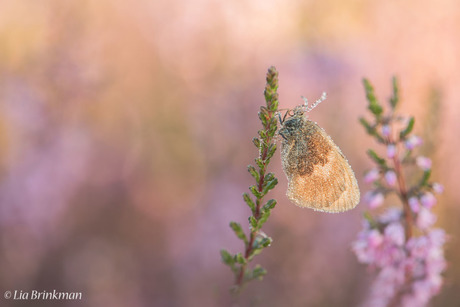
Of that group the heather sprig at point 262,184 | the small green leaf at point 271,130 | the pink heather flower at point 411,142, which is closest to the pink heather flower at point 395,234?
the pink heather flower at point 411,142

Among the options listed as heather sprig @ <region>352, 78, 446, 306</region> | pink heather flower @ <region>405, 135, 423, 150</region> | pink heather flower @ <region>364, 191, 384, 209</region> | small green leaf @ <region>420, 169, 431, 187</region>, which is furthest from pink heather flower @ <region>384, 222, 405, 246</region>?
pink heather flower @ <region>405, 135, 423, 150</region>

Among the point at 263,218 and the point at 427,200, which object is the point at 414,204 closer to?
the point at 427,200

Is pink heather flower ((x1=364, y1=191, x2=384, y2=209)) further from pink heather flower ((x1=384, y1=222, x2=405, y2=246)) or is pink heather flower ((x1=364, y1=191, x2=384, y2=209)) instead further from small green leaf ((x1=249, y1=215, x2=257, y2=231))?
small green leaf ((x1=249, y1=215, x2=257, y2=231))

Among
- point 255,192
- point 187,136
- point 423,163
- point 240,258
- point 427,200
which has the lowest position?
point 240,258

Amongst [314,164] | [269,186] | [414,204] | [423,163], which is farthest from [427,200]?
[269,186]

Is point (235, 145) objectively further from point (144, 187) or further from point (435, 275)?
point (435, 275)

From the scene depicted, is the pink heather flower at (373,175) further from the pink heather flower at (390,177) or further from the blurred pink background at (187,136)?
the blurred pink background at (187,136)
